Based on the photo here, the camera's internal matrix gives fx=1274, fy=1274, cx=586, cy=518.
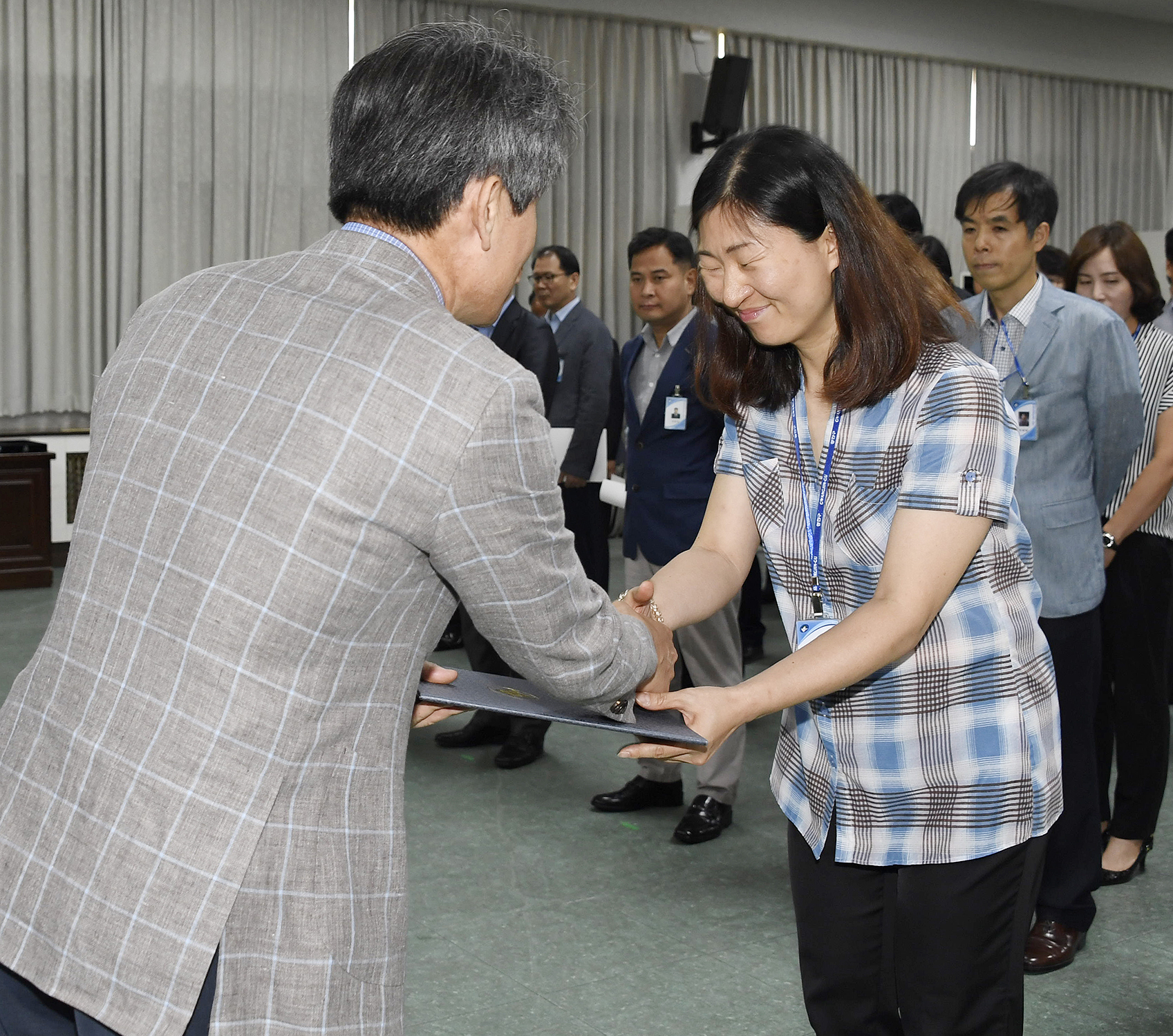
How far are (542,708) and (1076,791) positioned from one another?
1.87m

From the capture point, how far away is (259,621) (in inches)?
39.1

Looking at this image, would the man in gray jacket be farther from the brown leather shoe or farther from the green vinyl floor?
the green vinyl floor

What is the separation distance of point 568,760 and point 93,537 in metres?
3.28

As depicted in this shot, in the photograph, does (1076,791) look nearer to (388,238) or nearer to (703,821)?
(703,821)

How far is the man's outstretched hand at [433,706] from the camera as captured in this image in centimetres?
139

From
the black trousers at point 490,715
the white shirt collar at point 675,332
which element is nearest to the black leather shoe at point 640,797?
the black trousers at point 490,715

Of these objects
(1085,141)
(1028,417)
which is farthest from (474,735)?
(1085,141)

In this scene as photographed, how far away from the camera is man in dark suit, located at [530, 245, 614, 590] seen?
16.6ft

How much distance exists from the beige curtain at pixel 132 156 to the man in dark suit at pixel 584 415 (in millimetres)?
3895

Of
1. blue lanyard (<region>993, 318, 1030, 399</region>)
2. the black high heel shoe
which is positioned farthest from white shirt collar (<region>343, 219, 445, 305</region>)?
the black high heel shoe

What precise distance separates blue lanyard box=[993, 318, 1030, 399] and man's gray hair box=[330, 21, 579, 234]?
1800 millimetres

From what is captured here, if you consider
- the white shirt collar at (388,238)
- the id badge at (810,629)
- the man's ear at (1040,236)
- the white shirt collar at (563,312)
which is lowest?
the id badge at (810,629)

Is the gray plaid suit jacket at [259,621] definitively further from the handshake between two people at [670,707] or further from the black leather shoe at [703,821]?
the black leather shoe at [703,821]

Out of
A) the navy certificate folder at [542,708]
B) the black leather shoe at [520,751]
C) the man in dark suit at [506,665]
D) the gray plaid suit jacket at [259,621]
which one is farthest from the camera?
the man in dark suit at [506,665]
